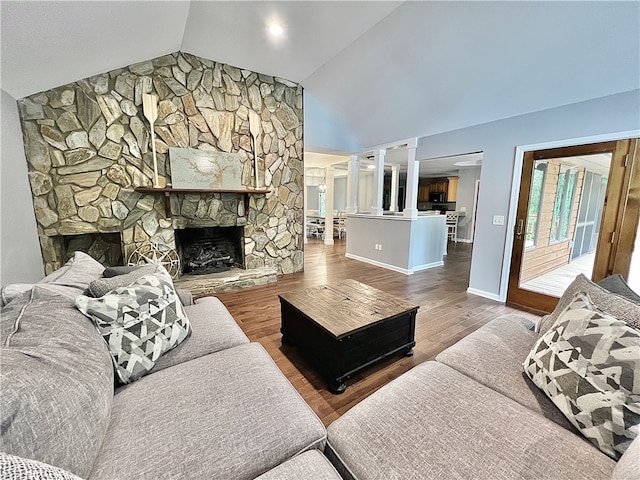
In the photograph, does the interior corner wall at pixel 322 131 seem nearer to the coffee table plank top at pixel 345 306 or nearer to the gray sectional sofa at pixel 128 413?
the coffee table plank top at pixel 345 306

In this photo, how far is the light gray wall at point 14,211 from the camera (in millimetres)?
2275

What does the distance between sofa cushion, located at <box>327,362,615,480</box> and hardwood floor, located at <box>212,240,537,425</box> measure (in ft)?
2.24

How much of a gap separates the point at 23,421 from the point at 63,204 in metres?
3.37

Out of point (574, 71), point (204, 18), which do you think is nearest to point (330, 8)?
point (204, 18)

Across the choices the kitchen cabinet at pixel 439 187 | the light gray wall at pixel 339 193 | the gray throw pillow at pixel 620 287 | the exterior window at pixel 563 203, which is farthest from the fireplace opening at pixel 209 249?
the kitchen cabinet at pixel 439 187

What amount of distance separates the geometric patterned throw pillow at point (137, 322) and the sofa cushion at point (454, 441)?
0.94m

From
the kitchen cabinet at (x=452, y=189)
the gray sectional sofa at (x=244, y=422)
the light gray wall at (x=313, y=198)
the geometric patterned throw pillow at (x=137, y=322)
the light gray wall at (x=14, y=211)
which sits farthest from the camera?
the light gray wall at (x=313, y=198)

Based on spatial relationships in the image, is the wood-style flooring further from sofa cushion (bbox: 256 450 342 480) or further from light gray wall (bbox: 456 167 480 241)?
light gray wall (bbox: 456 167 480 241)

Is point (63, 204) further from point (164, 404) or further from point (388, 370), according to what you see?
point (388, 370)

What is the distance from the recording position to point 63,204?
3.00 m

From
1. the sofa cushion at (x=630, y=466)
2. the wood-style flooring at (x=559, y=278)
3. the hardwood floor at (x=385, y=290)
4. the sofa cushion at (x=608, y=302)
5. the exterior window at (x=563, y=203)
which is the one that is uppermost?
the exterior window at (x=563, y=203)

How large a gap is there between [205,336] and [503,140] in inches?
153

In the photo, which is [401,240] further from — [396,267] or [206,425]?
[206,425]

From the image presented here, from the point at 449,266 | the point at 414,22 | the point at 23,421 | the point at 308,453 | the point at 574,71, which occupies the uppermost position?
the point at 414,22
